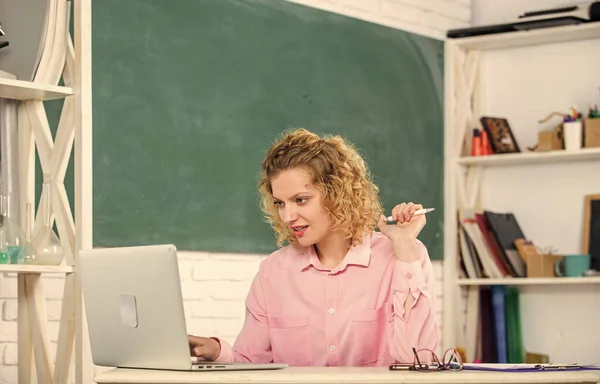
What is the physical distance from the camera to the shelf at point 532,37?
4.89 meters

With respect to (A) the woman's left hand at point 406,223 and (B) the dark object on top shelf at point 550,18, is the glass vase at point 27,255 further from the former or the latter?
(B) the dark object on top shelf at point 550,18

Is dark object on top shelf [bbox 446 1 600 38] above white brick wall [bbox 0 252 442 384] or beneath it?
above

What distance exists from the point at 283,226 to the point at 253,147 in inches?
56.6

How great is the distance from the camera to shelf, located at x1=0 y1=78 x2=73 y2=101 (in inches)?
123

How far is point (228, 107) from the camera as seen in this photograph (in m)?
4.24

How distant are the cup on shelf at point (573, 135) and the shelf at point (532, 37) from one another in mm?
442

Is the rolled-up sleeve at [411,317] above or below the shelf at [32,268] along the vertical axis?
below

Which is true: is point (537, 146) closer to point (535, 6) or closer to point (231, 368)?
point (535, 6)

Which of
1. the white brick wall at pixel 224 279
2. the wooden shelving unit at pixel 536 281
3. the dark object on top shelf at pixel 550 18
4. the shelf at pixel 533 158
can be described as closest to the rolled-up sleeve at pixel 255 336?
the white brick wall at pixel 224 279

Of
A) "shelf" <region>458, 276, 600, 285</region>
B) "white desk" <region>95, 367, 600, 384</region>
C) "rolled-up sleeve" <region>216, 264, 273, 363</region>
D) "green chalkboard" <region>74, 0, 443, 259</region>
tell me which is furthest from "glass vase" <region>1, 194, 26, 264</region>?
"shelf" <region>458, 276, 600, 285</region>

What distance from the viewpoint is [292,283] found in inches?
112

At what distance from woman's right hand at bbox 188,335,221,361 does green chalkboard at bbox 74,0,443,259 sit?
50.7 inches

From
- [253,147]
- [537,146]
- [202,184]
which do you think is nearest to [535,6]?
[537,146]

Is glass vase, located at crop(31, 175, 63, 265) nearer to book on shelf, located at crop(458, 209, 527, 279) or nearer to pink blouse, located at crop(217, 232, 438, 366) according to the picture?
pink blouse, located at crop(217, 232, 438, 366)
